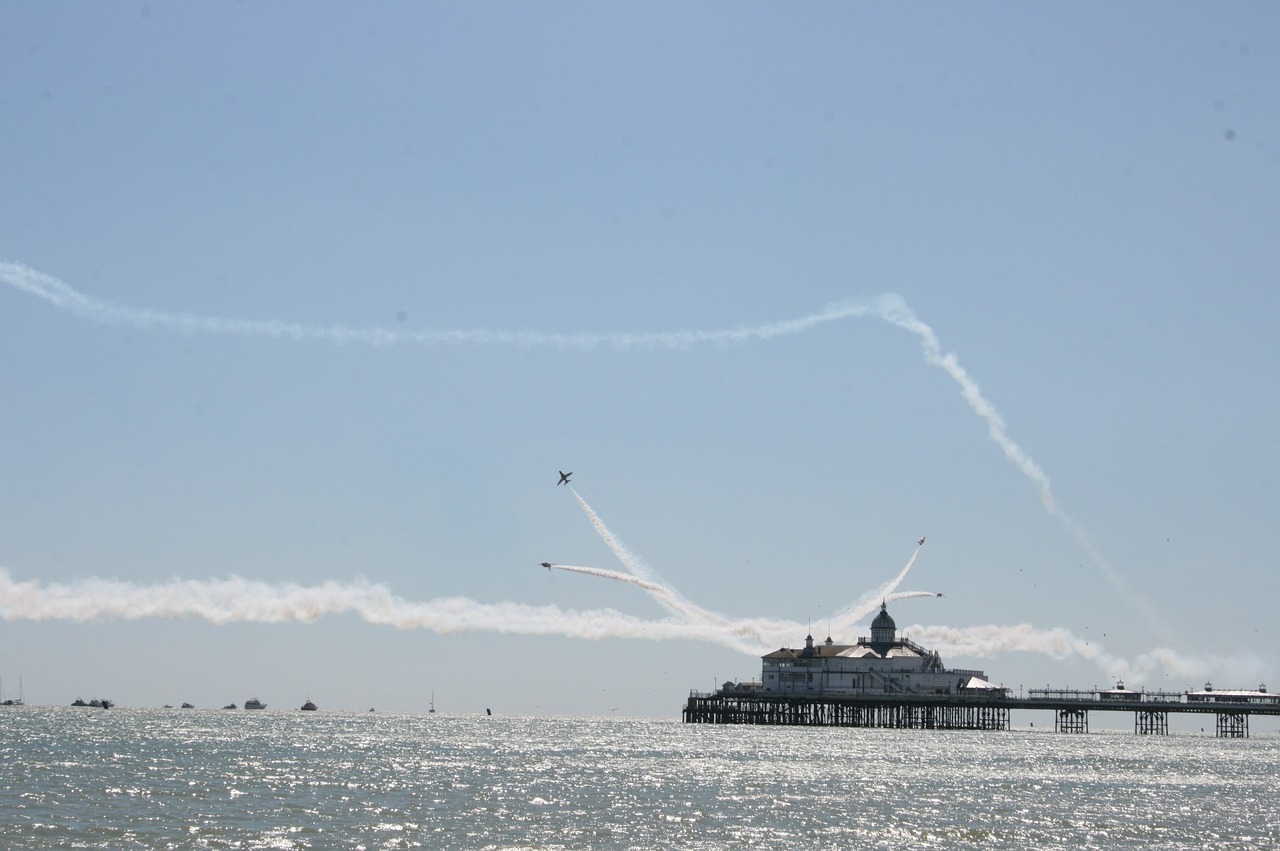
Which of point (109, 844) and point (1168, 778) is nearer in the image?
point (109, 844)

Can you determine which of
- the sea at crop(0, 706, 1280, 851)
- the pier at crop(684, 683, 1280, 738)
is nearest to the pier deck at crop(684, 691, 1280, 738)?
the pier at crop(684, 683, 1280, 738)

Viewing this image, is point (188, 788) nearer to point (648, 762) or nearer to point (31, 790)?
point (31, 790)

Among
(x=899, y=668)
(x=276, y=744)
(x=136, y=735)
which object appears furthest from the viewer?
(x=899, y=668)

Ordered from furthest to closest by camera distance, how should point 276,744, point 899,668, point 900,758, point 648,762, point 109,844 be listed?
point 899,668 < point 276,744 < point 900,758 < point 648,762 < point 109,844

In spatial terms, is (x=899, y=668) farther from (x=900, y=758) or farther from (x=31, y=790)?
(x=31, y=790)

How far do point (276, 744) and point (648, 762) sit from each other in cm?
3176

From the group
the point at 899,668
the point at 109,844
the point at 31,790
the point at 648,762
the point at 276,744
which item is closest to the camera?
the point at 109,844

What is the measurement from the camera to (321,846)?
45.8m

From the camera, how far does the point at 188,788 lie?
64.0 meters

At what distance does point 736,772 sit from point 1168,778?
916 inches

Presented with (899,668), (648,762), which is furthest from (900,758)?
(899,668)

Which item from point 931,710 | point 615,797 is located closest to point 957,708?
point 931,710

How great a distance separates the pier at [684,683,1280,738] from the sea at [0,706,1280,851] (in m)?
50.2

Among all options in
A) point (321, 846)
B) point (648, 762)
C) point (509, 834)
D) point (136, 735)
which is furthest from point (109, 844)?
point (136, 735)
